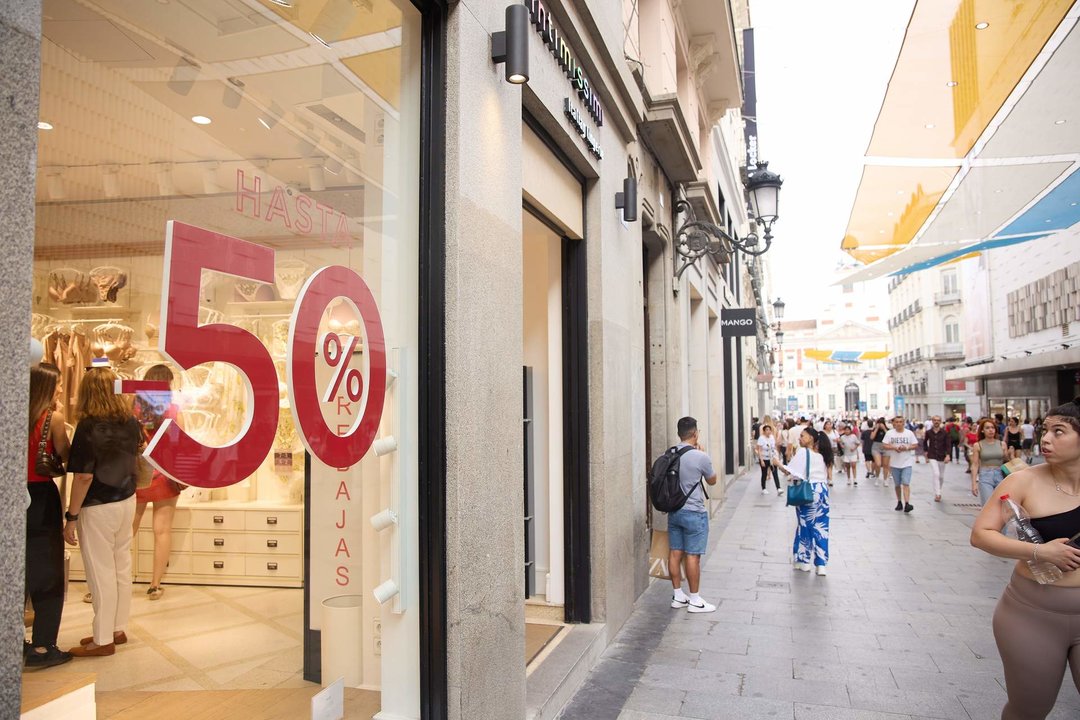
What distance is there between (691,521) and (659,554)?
1069 millimetres

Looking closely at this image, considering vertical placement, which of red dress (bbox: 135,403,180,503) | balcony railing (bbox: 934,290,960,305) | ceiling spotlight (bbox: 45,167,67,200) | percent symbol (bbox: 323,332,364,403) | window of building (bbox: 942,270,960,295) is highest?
window of building (bbox: 942,270,960,295)

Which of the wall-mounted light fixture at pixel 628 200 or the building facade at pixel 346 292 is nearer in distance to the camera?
the building facade at pixel 346 292

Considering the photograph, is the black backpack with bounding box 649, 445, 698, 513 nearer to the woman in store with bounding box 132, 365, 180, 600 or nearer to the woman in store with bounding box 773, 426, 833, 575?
the woman in store with bounding box 773, 426, 833, 575

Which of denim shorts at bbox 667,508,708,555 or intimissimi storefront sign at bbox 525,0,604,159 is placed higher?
intimissimi storefront sign at bbox 525,0,604,159

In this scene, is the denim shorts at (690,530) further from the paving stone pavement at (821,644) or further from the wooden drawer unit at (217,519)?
the wooden drawer unit at (217,519)

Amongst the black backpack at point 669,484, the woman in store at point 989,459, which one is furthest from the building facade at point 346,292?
the woman in store at point 989,459

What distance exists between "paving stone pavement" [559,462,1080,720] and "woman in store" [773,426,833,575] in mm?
259

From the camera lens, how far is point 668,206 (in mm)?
10875

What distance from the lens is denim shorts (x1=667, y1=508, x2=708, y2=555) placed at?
7.64 meters

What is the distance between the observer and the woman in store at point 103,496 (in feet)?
7.21

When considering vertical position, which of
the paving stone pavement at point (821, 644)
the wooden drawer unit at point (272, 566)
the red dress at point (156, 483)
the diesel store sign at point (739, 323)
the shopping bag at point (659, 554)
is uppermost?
the diesel store sign at point (739, 323)

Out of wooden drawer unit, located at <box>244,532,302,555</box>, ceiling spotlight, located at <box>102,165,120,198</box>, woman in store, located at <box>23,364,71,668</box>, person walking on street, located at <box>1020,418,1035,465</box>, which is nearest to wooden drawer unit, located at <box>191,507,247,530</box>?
wooden drawer unit, located at <box>244,532,302,555</box>

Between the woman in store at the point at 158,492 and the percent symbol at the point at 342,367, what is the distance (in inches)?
29.8

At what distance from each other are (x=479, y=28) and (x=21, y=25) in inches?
114
